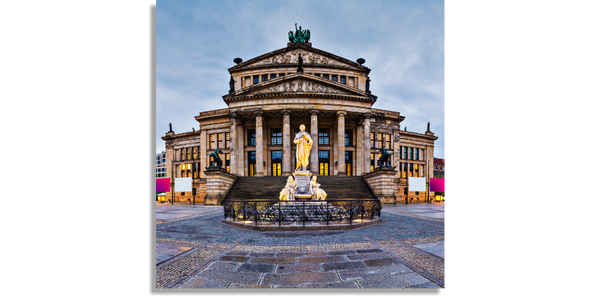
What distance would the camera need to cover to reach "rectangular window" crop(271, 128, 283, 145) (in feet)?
123

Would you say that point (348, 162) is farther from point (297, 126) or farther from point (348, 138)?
point (297, 126)

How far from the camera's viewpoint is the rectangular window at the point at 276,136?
37469 mm

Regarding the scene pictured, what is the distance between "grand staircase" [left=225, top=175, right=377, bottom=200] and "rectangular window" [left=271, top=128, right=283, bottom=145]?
11.2 m

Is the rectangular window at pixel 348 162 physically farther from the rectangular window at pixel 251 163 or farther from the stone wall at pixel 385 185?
the rectangular window at pixel 251 163

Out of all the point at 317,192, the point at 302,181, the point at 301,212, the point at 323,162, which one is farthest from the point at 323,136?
the point at 301,212

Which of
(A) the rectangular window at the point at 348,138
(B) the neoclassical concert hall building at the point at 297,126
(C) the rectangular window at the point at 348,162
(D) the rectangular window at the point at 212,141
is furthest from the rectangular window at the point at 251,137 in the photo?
(C) the rectangular window at the point at 348,162

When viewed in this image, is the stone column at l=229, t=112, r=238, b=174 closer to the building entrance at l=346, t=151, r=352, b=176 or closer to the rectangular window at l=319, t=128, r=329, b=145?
the rectangular window at l=319, t=128, r=329, b=145

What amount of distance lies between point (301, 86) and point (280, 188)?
16309 millimetres

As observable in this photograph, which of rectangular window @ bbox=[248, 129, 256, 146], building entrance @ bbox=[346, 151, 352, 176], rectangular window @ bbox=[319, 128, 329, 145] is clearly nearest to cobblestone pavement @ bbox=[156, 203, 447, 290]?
building entrance @ bbox=[346, 151, 352, 176]
